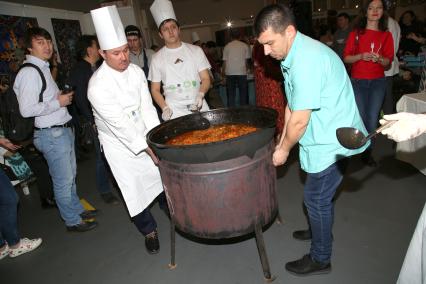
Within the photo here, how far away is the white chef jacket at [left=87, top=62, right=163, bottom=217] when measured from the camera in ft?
7.38

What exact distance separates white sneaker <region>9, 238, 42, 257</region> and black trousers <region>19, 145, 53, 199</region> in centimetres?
87

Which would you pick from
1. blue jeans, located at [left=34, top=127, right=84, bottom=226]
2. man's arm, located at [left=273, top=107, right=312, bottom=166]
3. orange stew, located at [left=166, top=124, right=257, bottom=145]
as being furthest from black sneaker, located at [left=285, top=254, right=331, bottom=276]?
blue jeans, located at [left=34, top=127, right=84, bottom=226]

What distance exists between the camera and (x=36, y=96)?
2654 mm

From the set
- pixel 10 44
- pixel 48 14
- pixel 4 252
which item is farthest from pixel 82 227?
pixel 48 14

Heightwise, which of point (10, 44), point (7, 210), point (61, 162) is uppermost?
point (10, 44)

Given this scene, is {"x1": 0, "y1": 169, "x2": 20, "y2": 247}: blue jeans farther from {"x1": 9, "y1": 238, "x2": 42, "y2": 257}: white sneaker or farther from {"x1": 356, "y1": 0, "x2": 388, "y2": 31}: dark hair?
{"x1": 356, "y1": 0, "x2": 388, "y2": 31}: dark hair

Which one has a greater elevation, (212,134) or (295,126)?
(295,126)

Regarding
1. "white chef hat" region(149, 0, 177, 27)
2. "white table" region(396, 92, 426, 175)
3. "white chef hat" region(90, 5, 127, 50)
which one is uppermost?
"white chef hat" region(149, 0, 177, 27)

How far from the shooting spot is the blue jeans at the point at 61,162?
9.30 ft

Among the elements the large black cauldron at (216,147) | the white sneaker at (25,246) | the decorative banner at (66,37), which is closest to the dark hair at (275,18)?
the large black cauldron at (216,147)

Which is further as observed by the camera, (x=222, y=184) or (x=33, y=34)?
(x=33, y=34)

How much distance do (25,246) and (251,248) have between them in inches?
88.1

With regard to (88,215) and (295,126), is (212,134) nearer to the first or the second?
(295,126)

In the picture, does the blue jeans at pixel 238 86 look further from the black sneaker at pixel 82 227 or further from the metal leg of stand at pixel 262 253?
the metal leg of stand at pixel 262 253
